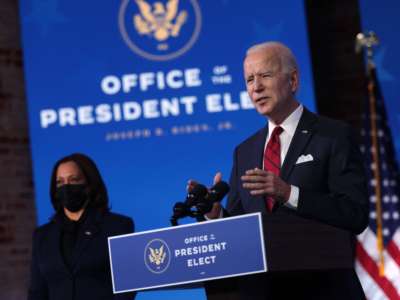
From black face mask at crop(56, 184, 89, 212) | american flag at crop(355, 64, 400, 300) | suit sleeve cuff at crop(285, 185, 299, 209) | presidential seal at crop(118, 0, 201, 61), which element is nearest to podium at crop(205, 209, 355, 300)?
suit sleeve cuff at crop(285, 185, 299, 209)

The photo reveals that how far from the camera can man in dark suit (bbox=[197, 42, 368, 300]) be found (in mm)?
2229

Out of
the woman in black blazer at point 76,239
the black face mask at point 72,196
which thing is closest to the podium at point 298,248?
the woman in black blazer at point 76,239

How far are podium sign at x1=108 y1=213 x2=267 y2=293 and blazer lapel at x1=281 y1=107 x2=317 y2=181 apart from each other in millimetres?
398

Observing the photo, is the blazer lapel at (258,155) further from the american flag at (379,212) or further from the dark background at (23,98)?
the dark background at (23,98)

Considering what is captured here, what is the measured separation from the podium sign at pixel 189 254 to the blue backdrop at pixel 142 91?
3.62m

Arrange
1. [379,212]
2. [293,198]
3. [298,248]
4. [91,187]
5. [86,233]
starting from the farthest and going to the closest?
[379,212]
[91,187]
[86,233]
[293,198]
[298,248]

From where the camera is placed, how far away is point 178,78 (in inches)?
239

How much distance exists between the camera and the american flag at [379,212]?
587 cm

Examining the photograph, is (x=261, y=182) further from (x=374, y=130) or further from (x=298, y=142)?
(x=374, y=130)

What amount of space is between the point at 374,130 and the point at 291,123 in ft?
11.6

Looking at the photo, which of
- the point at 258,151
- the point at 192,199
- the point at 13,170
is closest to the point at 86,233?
the point at 258,151

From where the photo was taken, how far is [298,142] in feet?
8.54

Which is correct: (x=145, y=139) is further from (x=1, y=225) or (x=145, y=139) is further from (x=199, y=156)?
(x=1, y=225)

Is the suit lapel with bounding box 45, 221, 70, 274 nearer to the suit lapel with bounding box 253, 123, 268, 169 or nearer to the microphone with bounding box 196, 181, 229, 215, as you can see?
the suit lapel with bounding box 253, 123, 268, 169
